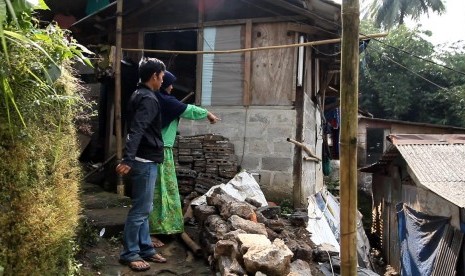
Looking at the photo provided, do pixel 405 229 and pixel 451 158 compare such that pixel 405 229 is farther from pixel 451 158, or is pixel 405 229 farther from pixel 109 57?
pixel 109 57

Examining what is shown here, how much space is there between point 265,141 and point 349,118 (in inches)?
201

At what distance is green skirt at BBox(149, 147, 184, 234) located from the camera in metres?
4.32

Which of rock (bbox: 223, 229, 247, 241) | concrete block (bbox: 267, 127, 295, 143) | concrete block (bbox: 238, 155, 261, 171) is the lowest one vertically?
rock (bbox: 223, 229, 247, 241)

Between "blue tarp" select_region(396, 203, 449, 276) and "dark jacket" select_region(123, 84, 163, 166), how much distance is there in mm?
6656

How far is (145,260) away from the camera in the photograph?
3926mm

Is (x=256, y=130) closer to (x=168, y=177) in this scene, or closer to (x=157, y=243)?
(x=168, y=177)

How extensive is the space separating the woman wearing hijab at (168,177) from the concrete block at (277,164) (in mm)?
2972

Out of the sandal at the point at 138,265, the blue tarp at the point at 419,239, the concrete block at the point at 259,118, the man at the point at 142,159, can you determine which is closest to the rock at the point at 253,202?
the concrete block at the point at 259,118

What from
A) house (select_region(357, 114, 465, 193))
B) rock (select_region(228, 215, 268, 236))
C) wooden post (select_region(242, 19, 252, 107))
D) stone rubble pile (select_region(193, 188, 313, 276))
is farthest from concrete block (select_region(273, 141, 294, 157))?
house (select_region(357, 114, 465, 193))

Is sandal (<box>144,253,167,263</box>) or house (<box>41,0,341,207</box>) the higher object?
house (<box>41,0,341,207</box>)

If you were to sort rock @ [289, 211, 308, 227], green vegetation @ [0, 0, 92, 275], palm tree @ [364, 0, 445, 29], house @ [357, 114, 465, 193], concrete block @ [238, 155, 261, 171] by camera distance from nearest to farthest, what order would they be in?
green vegetation @ [0, 0, 92, 275]
rock @ [289, 211, 308, 227]
concrete block @ [238, 155, 261, 171]
house @ [357, 114, 465, 193]
palm tree @ [364, 0, 445, 29]

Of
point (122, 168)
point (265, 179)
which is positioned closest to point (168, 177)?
point (122, 168)

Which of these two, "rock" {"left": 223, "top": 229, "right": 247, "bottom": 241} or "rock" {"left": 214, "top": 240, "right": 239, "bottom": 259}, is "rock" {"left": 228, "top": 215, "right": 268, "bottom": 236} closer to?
"rock" {"left": 223, "top": 229, "right": 247, "bottom": 241}

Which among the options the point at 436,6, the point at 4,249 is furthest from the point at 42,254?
the point at 436,6
